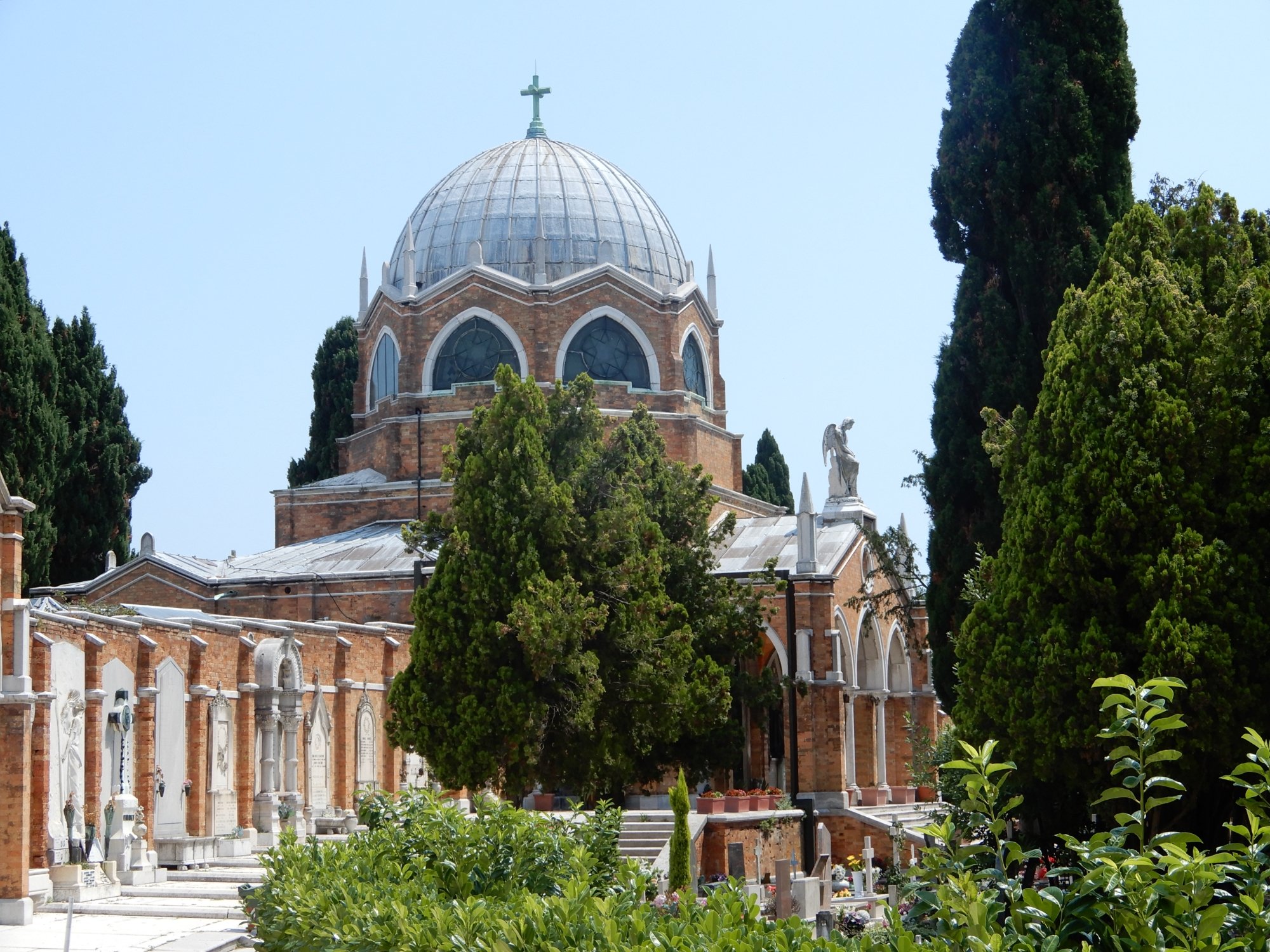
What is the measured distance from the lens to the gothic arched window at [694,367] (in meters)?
40.2

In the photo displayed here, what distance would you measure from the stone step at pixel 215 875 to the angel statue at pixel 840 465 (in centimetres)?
1736

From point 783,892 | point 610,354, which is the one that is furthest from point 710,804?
point 610,354

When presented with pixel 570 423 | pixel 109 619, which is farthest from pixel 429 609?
pixel 109 619

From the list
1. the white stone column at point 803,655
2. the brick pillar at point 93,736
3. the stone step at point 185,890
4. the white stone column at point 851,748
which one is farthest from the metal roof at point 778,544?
the brick pillar at point 93,736

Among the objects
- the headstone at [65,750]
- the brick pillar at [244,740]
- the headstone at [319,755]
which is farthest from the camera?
the headstone at [319,755]

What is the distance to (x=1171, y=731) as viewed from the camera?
49.9ft

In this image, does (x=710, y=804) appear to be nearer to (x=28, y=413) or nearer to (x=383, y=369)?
(x=383, y=369)

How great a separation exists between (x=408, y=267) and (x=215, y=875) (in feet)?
65.0

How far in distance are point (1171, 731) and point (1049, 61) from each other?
10.9 metres

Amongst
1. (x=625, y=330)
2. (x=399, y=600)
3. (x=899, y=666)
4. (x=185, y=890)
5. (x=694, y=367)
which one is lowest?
(x=185, y=890)

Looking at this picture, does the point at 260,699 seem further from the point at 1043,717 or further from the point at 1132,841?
the point at 1132,841

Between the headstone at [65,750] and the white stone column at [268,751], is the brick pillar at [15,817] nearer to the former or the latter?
the headstone at [65,750]

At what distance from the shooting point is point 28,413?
36.0 meters

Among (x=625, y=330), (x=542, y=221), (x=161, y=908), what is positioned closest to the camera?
(x=161, y=908)
